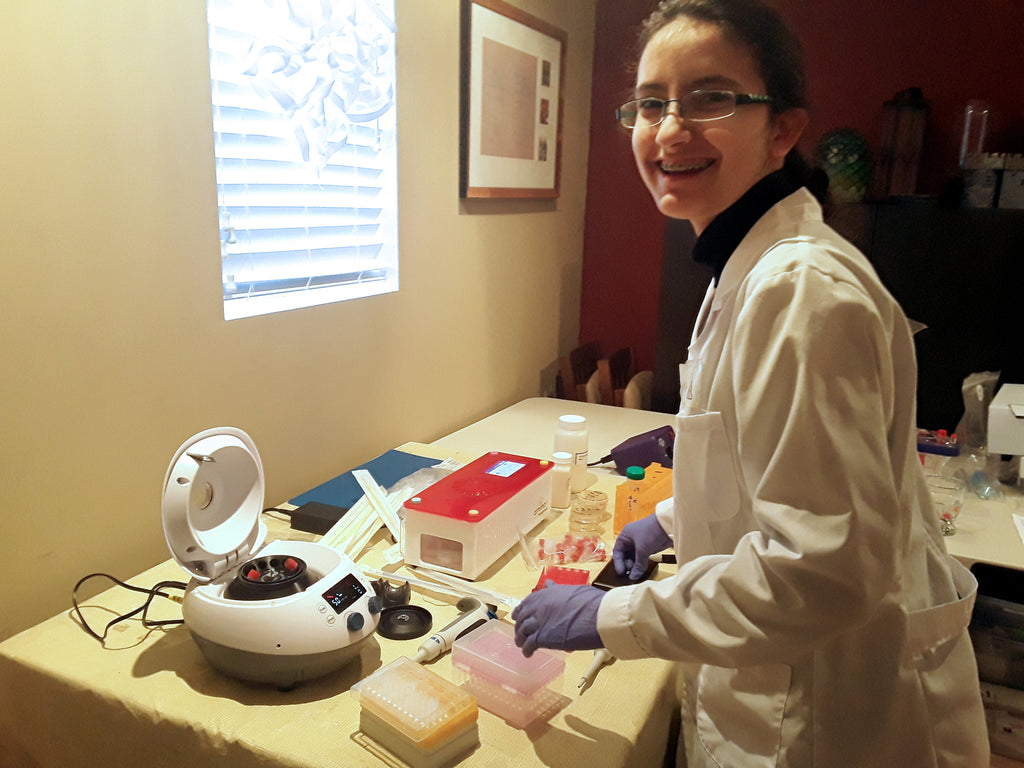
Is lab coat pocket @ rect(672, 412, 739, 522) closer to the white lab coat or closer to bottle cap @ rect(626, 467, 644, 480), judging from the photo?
the white lab coat

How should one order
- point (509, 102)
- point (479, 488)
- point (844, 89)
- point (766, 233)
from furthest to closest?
point (844, 89) → point (509, 102) → point (479, 488) → point (766, 233)

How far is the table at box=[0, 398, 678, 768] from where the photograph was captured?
90 cm

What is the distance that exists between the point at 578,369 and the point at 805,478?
2.38 meters

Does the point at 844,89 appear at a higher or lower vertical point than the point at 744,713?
higher

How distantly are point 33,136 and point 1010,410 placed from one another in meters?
2.10

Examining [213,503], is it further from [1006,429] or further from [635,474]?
[1006,429]

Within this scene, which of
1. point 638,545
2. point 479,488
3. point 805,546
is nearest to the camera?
point 805,546

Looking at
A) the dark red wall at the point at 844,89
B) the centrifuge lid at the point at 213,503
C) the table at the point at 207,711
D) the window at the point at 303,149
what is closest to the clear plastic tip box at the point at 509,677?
the table at the point at 207,711

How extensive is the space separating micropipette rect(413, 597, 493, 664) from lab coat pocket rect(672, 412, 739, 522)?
0.40 m

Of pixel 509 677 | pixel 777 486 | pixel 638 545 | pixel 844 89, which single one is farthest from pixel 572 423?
pixel 844 89

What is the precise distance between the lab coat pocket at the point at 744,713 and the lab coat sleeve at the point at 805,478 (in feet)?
0.33

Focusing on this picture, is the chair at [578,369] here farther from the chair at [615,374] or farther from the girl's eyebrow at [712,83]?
the girl's eyebrow at [712,83]

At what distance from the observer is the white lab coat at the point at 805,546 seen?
27.3 inches

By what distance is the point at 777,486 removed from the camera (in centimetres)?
71
